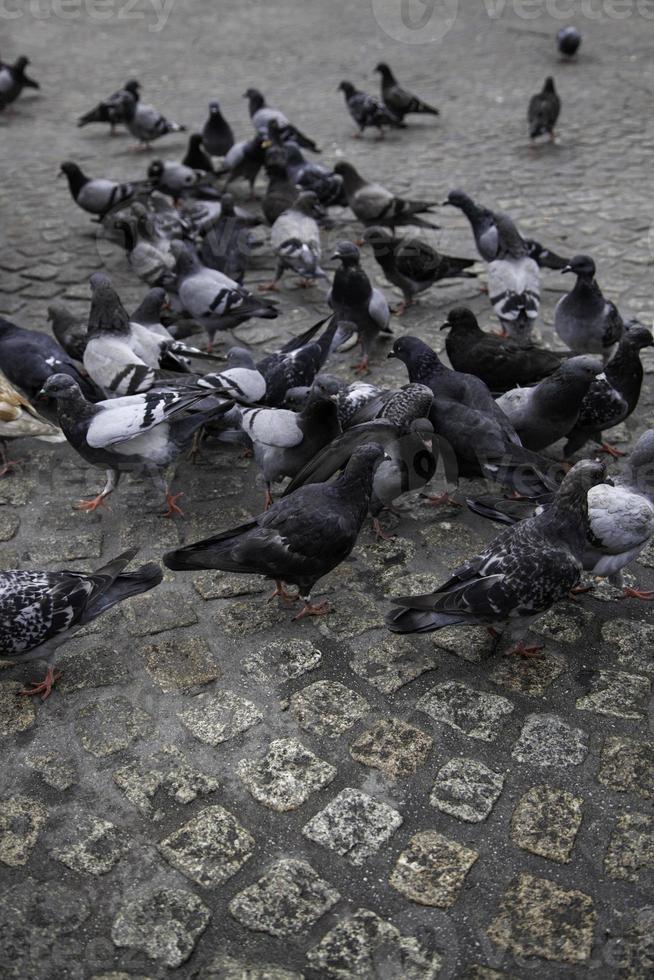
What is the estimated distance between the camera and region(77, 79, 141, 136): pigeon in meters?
12.4

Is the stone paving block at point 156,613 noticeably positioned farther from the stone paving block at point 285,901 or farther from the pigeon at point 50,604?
the stone paving block at point 285,901

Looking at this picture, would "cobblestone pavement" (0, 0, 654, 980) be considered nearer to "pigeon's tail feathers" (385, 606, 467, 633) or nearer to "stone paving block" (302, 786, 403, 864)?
"stone paving block" (302, 786, 403, 864)

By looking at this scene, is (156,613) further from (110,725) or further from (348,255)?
(348,255)

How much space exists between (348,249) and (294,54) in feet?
36.8

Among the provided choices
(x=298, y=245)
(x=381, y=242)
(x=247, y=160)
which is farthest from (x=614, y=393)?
(x=247, y=160)

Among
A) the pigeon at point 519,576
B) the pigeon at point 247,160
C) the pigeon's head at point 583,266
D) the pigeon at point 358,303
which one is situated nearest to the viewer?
the pigeon at point 519,576

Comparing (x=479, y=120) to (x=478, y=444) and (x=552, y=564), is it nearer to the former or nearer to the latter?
(x=478, y=444)

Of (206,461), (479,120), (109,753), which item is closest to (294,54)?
(479,120)

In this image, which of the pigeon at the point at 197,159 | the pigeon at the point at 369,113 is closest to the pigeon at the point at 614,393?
the pigeon at the point at 197,159

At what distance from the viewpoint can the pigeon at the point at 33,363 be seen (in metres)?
6.40

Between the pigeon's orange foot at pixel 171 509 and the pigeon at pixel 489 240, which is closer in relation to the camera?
the pigeon's orange foot at pixel 171 509

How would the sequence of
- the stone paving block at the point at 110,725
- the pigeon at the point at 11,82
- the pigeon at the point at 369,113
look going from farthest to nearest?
the pigeon at the point at 11,82 < the pigeon at the point at 369,113 < the stone paving block at the point at 110,725

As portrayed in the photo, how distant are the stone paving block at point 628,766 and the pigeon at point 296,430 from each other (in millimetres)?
2391

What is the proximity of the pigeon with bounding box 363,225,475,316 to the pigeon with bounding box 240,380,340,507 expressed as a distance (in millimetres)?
2776
